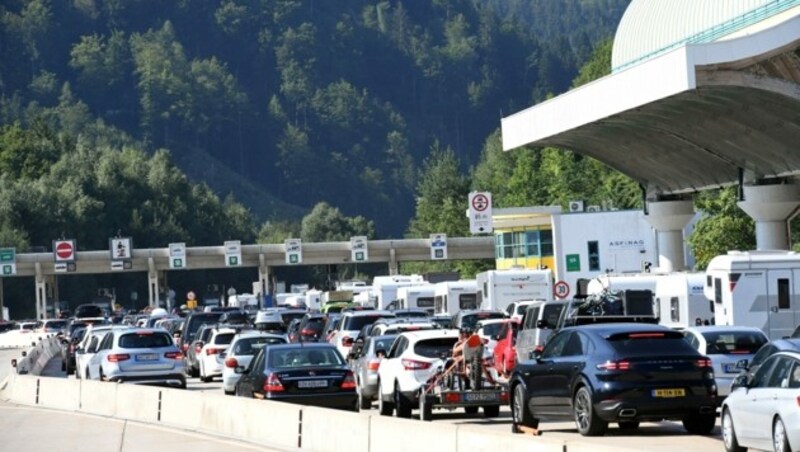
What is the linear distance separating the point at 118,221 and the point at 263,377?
143 meters

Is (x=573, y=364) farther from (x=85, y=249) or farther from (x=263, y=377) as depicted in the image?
(x=85, y=249)

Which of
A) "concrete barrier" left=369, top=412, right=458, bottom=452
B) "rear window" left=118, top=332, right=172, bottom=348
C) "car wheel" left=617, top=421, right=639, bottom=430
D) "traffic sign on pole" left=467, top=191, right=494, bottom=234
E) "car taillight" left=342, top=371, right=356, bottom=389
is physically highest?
"traffic sign on pole" left=467, top=191, right=494, bottom=234

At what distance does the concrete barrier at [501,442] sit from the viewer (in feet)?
58.3

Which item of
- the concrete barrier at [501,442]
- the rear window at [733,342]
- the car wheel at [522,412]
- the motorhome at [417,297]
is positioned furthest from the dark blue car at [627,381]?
the motorhome at [417,297]

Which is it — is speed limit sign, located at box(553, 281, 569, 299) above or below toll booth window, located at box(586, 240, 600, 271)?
below

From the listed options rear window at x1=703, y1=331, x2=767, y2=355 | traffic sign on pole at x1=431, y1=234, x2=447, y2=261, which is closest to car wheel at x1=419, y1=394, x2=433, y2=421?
rear window at x1=703, y1=331, x2=767, y2=355

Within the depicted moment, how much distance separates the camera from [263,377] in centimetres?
2991

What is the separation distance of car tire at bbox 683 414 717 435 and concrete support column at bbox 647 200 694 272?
48.3m

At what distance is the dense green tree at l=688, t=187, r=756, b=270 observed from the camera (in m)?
82.1

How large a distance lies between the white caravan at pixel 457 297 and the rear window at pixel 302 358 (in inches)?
1643

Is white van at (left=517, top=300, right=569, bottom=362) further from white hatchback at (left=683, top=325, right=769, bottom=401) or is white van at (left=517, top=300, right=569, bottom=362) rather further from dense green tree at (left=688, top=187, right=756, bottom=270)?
dense green tree at (left=688, top=187, right=756, bottom=270)

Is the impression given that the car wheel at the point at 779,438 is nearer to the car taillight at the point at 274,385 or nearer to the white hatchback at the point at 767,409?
the white hatchback at the point at 767,409

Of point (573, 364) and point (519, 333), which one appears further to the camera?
point (519, 333)

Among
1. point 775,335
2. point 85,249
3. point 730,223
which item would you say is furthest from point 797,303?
point 85,249
